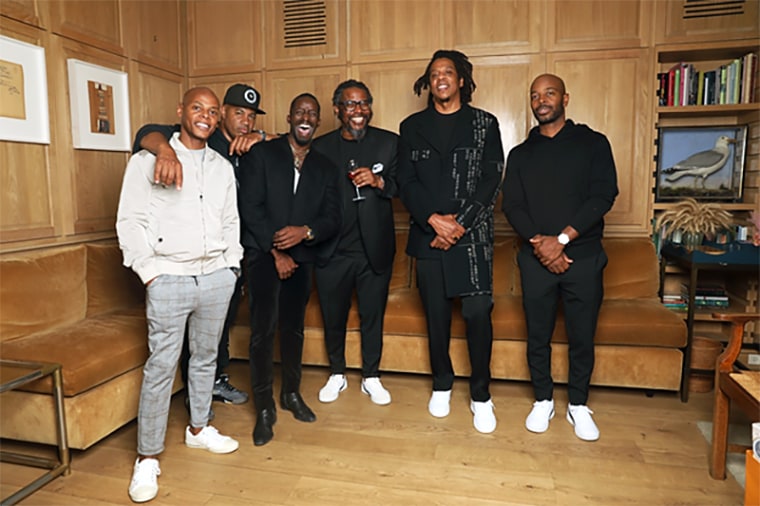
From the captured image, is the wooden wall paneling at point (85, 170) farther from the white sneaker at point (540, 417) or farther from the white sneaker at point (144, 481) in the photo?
the white sneaker at point (540, 417)

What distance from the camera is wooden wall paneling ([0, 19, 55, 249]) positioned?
2807 millimetres

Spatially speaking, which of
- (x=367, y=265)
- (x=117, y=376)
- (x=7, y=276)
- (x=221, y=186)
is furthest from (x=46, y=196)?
(x=367, y=265)

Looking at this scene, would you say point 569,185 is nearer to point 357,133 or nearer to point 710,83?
point 357,133

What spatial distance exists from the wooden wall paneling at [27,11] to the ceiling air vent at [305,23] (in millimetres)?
1598

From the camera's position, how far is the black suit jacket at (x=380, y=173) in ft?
9.18

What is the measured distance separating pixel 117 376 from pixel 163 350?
63cm

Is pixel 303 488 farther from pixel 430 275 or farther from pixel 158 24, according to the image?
pixel 158 24

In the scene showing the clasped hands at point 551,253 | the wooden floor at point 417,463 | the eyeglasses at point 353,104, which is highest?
the eyeglasses at point 353,104

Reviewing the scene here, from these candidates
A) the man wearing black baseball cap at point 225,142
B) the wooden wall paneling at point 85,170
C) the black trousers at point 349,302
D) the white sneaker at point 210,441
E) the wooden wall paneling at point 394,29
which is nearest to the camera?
the man wearing black baseball cap at point 225,142

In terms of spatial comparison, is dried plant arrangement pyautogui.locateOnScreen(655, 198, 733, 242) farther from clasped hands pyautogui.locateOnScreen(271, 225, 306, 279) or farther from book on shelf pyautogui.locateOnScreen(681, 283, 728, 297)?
clasped hands pyautogui.locateOnScreen(271, 225, 306, 279)

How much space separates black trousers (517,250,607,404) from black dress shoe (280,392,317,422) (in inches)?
44.8

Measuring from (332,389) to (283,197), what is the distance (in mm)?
1160

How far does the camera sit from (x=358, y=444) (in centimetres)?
254

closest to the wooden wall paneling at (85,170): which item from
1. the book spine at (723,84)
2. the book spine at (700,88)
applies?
the book spine at (700,88)
